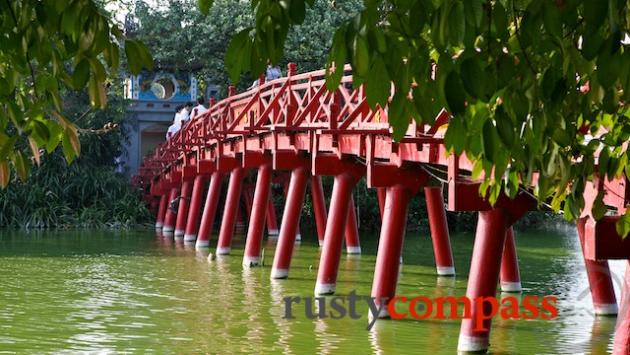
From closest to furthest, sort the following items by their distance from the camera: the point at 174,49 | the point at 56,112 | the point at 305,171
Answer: the point at 56,112
the point at 305,171
the point at 174,49

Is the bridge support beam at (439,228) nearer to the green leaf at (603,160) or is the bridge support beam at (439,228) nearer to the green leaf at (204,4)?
the green leaf at (603,160)

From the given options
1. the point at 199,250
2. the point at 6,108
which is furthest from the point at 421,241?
the point at 6,108

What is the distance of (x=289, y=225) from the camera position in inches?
763

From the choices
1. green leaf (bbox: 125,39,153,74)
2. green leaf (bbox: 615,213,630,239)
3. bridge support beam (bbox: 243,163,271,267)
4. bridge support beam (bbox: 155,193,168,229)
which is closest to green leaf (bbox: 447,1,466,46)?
green leaf (bbox: 125,39,153,74)

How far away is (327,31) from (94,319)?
20.0m

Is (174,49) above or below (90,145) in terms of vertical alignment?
above

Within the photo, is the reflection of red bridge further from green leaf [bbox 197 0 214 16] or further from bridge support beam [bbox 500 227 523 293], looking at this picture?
green leaf [bbox 197 0 214 16]

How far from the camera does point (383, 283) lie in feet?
48.1

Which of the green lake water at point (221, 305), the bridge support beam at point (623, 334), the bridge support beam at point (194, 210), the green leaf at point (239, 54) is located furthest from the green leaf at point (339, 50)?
the bridge support beam at point (194, 210)

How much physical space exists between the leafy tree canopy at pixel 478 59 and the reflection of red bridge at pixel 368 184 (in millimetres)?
4015

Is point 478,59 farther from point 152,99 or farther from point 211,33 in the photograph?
point 152,99

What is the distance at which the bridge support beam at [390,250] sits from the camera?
577 inches

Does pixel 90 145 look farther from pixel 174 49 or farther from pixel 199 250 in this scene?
pixel 199 250

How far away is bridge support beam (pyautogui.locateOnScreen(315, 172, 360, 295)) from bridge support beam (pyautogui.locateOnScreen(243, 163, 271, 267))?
14.8 feet
